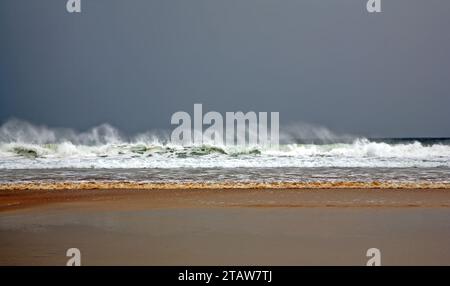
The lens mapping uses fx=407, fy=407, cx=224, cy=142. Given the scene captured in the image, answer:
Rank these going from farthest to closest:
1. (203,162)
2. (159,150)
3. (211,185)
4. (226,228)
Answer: (159,150) < (203,162) < (211,185) < (226,228)

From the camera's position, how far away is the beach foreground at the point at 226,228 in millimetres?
3408

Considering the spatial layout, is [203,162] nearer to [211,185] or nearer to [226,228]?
[211,185]

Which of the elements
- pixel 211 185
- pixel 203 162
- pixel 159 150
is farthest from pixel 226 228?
pixel 159 150

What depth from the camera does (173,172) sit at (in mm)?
9945

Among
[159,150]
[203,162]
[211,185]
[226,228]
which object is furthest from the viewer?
[159,150]

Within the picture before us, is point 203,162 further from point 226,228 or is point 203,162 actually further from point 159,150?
point 226,228

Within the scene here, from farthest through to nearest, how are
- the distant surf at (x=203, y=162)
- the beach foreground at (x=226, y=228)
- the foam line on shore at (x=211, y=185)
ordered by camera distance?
the distant surf at (x=203, y=162)
the foam line on shore at (x=211, y=185)
the beach foreground at (x=226, y=228)

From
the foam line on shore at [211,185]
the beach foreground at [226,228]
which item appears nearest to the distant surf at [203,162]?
the foam line on shore at [211,185]

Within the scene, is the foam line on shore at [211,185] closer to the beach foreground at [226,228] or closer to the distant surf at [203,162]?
the distant surf at [203,162]

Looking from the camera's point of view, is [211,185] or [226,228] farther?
[211,185]

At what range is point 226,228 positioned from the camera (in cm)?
434

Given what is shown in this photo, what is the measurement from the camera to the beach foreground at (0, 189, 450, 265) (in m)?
3.41
